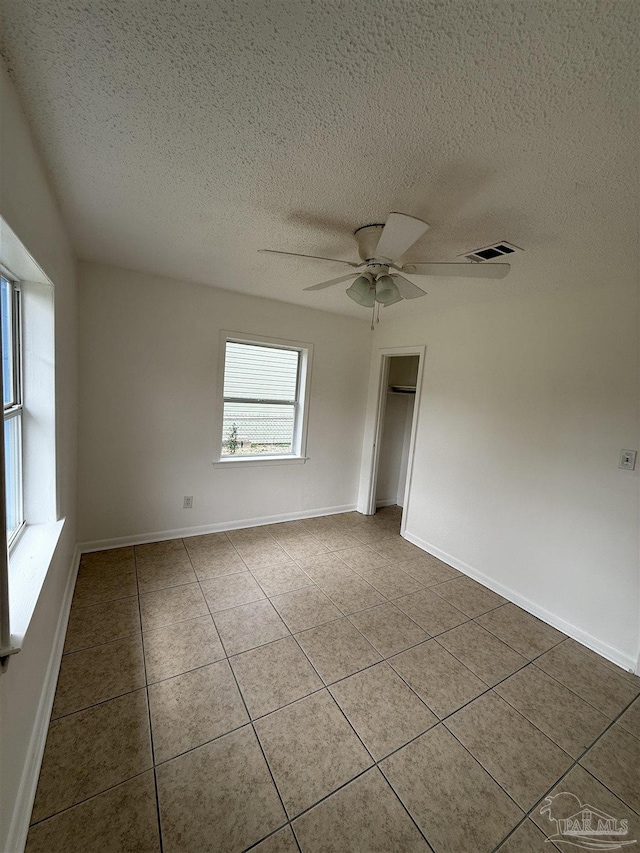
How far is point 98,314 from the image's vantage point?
2.82 meters

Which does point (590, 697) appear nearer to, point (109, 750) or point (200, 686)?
point (200, 686)

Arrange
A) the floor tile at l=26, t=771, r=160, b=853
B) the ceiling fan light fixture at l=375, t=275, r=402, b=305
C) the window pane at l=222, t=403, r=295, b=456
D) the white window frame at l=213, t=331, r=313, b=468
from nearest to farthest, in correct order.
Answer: the floor tile at l=26, t=771, r=160, b=853 → the ceiling fan light fixture at l=375, t=275, r=402, b=305 → the white window frame at l=213, t=331, r=313, b=468 → the window pane at l=222, t=403, r=295, b=456

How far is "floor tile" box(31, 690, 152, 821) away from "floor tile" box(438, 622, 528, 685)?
175 cm

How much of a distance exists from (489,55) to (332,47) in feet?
1.30

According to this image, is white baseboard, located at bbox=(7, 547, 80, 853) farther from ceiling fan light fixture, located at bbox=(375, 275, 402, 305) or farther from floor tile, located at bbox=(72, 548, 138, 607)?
ceiling fan light fixture, located at bbox=(375, 275, 402, 305)

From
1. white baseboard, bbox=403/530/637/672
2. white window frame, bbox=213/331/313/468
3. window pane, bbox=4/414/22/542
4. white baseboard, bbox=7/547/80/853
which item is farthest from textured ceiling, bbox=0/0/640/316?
white baseboard, bbox=403/530/637/672

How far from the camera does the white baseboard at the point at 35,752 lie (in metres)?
1.10

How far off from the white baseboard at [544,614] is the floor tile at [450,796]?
4.57ft

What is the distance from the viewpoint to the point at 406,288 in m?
2.02

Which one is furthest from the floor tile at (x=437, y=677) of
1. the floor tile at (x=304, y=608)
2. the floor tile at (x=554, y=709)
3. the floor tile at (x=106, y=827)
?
the floor tile at (x=106, y=827)

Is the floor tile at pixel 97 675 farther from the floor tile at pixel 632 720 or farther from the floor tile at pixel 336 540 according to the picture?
the floor tile at pixel 632 720

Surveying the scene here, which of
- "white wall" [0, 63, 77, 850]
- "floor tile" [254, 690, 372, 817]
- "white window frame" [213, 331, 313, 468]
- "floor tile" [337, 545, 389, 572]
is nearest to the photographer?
"white wall" [0, 63, 77, 850]

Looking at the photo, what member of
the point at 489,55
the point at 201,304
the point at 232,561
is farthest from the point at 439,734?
the point at 201,304

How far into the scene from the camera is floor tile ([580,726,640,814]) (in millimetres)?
1456
